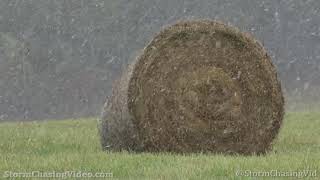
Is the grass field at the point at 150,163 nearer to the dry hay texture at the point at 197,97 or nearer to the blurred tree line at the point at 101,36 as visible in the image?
the dry hay texture at the point at 197,97

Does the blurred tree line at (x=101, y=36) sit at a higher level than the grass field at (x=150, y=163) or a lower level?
higher

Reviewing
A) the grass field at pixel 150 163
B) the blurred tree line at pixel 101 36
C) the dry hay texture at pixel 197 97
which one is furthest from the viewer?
the blurred tree line at pixel 101 36

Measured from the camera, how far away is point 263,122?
44.9 ft

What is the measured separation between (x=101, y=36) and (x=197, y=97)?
163 feet

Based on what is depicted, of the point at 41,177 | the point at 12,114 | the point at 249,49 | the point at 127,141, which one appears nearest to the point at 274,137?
the point at 249,49

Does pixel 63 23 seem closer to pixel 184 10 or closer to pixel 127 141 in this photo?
pixel 184 10

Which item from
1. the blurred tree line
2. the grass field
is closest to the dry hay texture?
the grass field

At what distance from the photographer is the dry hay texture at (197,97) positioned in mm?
13352

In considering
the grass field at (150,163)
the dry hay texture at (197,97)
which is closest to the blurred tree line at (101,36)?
the dry hay texture at (197,97)

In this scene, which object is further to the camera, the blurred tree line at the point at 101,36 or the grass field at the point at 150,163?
the blurred tree line at the point at 101,36

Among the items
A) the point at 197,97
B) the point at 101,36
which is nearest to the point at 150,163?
the point at 197,97

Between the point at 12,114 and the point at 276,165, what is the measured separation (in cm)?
4528

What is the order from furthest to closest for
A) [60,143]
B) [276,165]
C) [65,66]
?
[65,66] < [60,143] < [276,165]

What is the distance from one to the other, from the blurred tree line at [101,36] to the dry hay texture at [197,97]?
4158 cm
